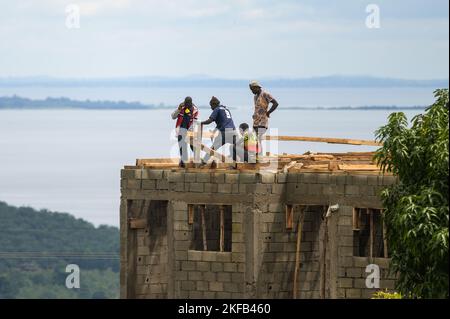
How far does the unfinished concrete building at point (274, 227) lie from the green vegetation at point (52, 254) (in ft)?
288

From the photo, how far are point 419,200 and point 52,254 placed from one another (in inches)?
4721

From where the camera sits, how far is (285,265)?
2227 inches

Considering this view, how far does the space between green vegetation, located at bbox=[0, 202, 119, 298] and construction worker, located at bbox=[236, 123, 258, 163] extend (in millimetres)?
88968

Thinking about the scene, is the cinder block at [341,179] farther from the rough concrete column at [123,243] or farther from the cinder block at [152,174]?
the rough concrete column at [123,243]

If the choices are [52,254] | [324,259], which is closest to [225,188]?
[324,259]

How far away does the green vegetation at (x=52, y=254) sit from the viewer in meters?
155

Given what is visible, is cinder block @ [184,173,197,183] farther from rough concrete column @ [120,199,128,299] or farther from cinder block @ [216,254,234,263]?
rough concrete column @ [120,199,128,299]

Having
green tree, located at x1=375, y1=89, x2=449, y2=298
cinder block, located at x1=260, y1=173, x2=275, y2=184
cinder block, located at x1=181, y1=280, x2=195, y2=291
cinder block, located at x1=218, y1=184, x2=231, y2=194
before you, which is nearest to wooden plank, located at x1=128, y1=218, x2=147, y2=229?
cinder block, located at x1=181, y1=280, x2=195, y2=291

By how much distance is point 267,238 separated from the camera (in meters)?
56.1

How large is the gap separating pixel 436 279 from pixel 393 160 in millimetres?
3153

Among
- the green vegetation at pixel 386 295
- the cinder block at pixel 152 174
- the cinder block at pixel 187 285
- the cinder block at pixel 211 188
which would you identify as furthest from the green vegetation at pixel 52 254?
the green vegetation at pixel 386 295

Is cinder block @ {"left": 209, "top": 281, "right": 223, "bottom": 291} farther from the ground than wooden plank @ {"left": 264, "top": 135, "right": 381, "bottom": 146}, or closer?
closer

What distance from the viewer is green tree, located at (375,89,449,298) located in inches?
1850
